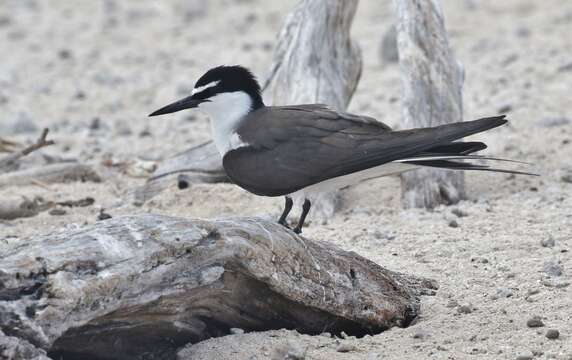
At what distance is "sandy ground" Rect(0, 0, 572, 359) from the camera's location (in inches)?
213

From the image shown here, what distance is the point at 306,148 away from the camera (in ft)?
20.4

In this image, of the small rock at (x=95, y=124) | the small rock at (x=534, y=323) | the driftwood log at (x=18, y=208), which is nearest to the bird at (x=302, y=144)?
the small rock at (x=534, y=323)

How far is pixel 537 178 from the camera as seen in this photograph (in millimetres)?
8453

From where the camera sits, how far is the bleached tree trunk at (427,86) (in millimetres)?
8016

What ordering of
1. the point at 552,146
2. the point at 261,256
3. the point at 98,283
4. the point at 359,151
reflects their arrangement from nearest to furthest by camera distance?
1. the point at 98,283
2. the point at 261,256
3. the point at 359,151
4. the point at 552,146

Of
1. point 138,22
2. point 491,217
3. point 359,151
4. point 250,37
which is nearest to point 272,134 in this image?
point 359,151

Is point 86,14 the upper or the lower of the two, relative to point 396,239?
upper

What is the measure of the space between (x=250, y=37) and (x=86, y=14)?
127 inches

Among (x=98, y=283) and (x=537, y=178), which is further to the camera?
(x=537, y=178)

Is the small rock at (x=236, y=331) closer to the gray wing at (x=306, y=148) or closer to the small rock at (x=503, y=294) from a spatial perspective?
the gray wing at (x=306, y=148)

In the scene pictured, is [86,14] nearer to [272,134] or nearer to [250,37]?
[250,37]

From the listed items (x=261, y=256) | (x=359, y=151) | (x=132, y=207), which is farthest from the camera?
(x=132, y=207)

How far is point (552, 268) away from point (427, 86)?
2404 mm

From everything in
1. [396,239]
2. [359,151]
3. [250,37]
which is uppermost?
[250,37]
